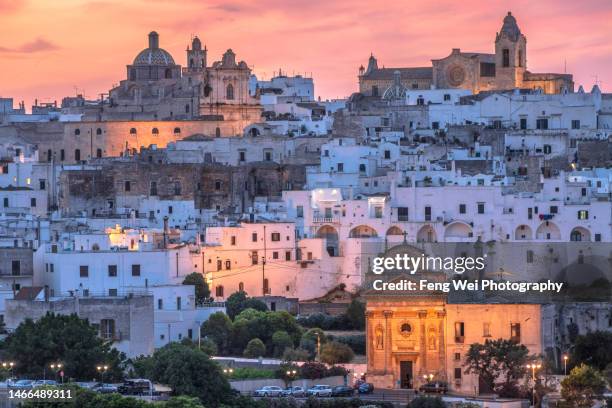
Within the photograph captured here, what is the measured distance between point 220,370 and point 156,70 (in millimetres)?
39603

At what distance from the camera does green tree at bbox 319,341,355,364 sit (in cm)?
5347

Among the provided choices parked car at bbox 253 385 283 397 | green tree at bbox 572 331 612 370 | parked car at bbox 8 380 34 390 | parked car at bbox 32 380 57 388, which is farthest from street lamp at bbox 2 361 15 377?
green tree at bbox 572 331 612 370

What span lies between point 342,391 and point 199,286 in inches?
452

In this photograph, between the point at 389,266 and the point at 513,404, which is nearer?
the point at 513,404

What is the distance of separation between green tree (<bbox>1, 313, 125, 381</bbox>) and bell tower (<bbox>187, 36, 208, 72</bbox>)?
124ft

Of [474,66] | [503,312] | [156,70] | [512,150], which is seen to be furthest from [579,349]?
[156,70]

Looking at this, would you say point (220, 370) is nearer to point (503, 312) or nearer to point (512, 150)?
point (503, 312)

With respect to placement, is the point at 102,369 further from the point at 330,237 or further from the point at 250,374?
the point at 330,237

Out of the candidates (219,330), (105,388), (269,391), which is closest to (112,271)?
(219,330)

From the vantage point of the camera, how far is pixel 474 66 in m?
82.4

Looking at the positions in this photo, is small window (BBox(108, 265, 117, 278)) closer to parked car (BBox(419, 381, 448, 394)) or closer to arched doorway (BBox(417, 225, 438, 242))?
parked car (BBox(419, 381, 448, 394))

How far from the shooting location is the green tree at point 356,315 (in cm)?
5897

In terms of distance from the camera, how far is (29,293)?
5581cm

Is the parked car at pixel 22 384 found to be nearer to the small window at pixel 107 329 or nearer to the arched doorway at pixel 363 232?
the small window at pixel 107 329
